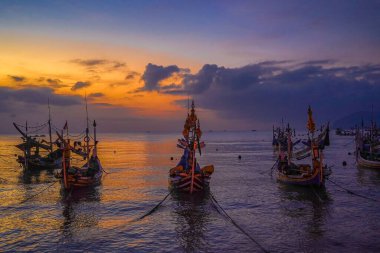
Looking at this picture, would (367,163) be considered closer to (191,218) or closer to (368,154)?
(368,154)

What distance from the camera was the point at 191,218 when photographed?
26.2 metres

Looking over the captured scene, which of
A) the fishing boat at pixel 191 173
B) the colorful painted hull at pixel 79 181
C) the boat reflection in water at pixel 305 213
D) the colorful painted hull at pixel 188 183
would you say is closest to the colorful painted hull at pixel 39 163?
the colorful painted hull at pixel 79 181

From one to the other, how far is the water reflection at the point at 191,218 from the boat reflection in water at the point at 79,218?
5.44m

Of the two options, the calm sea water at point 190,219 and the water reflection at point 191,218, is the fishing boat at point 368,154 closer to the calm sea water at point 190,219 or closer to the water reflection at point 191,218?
the calm sea water at point 190,219

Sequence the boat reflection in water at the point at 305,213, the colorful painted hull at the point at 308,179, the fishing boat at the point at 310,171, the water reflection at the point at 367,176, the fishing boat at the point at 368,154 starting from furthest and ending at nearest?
the fishing boat at the point at 368,154 < the water reflection at the point at 367,176 < the colorful painted hull at the point at 308,179 < the fishing boat at the point at 310,171 < the boat reflection in water at the point at 305,213

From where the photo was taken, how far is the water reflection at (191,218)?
20.7m

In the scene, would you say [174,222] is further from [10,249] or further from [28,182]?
[28,182]

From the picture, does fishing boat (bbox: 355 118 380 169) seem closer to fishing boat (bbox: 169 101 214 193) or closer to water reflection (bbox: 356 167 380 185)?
water reflection (bbox: 356 167 380 185)

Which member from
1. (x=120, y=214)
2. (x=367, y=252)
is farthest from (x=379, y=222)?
(x=120, y=214)

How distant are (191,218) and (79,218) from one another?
27.2ft

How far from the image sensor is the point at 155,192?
124 feet

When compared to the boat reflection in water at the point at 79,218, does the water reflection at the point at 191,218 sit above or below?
below

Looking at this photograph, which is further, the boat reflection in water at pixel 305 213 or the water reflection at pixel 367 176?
the water reflection at pixel 367 176

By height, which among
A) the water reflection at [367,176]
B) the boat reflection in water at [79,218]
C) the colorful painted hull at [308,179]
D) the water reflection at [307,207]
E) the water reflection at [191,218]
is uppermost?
the colorful painted hull at [308,179]
